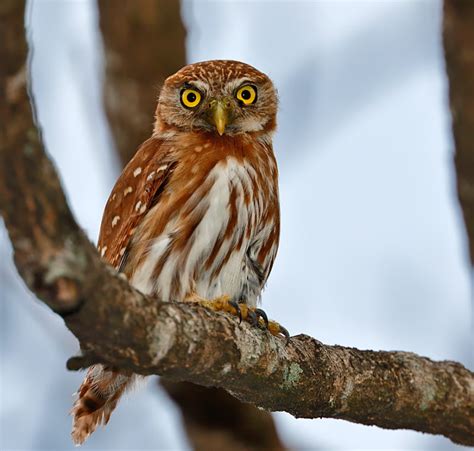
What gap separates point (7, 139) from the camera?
2.26 metres

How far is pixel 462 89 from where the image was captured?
191 inches

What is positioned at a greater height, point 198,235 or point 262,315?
point 198,235

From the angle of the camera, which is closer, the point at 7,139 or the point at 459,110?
the point at 7,139

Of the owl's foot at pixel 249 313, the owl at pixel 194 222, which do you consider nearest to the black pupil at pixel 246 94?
the owl at pixel 194 222

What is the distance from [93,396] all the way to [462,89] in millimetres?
2379

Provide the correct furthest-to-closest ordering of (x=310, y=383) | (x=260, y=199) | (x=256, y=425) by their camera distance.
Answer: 1. (x=256, y=425)
2. (x=260, y=199)
3. (x=310, y=383)

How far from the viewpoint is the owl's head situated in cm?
517

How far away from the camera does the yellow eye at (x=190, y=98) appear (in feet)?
17.4

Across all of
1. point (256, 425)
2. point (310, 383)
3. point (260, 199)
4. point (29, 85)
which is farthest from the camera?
point (256, 425)

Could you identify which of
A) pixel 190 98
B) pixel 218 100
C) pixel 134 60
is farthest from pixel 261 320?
pixel 134 60

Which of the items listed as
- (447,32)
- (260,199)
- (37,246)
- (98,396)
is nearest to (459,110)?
(447,32)

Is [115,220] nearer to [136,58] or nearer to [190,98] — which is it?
[190,98]

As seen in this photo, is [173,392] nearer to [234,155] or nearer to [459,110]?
[234,155]

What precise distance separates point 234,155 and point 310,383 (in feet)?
4.83
